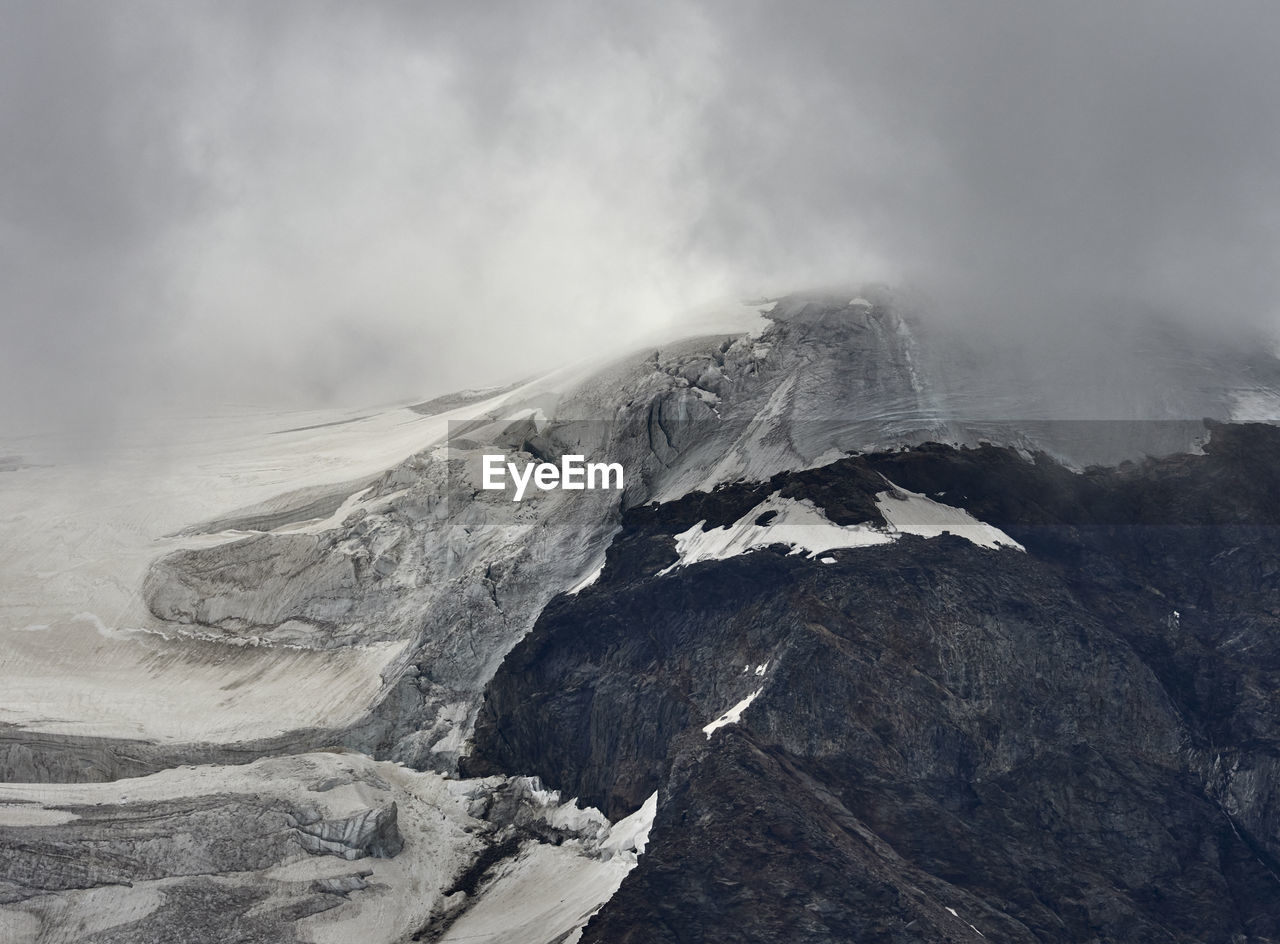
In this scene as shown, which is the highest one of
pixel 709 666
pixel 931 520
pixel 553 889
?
pixel 931 520

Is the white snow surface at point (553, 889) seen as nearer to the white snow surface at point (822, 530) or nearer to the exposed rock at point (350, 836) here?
the exposed rock at point (350, 836)

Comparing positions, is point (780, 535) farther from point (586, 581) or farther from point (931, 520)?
point (586, 581)

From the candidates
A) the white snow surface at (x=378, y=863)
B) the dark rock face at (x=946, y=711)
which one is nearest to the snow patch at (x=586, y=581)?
the dark rock face at (x=946, y=711)

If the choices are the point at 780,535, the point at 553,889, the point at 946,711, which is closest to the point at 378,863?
the point at 553,889

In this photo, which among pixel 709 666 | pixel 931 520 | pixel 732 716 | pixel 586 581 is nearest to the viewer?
pixel 732 716

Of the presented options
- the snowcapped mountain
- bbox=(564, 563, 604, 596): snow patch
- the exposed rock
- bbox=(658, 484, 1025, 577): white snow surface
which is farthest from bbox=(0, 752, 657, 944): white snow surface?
bbox=(658, 484, 1025, 577): white snow surface

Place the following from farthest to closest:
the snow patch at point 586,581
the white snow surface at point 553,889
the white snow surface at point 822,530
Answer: the snow patch at point 586,581, the white snow surface at point 822,530, the white snow surface at point 553,889

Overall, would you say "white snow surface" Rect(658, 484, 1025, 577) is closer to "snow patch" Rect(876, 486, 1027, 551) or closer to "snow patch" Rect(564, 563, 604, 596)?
"snow patch" Rect(876, 486, 1027, 551)
